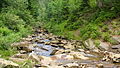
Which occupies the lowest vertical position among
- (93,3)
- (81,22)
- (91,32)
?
(91,32)

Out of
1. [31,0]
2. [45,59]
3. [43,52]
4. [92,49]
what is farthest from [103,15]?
[31,0]

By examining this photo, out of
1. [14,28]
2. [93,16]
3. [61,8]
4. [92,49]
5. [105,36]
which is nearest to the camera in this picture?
[92,49]

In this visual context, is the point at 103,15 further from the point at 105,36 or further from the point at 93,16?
the point at 105,36

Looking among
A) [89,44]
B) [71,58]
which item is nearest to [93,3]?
[89,44]

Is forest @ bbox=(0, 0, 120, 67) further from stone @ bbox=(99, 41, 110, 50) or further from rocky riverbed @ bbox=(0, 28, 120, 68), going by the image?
rocky riverbed @ bbox=(0, 28, 120, 68)

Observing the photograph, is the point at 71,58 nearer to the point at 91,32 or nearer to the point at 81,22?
the point at 91,32

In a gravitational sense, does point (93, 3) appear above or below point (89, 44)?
above

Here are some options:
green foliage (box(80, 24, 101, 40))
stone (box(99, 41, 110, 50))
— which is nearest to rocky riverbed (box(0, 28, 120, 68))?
stone (box(99, 41, 110, 50))

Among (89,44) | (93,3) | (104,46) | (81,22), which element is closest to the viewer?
(104,46)

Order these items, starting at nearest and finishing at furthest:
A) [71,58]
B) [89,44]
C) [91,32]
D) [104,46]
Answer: [71,58], [104,46], [89,44], [91,32]

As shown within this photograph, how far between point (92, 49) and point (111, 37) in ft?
8.21

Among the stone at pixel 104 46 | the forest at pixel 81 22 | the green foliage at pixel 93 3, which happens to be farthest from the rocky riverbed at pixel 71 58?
the green foliage at pixel 93 3

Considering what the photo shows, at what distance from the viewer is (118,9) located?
20.1 metres

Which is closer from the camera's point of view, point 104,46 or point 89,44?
point 104,46
